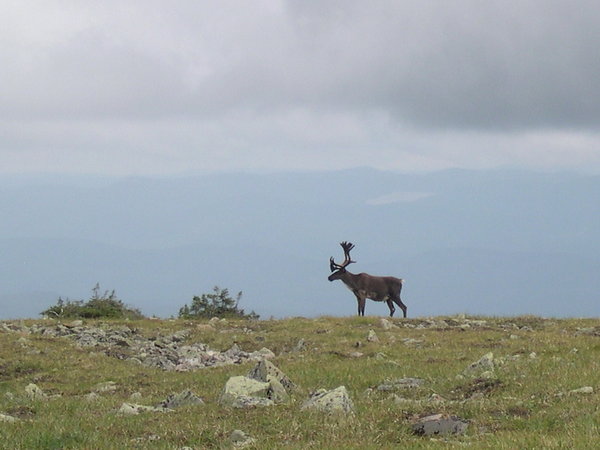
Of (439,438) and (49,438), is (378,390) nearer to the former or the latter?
(439,438)

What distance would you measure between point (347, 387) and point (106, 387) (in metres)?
6.12

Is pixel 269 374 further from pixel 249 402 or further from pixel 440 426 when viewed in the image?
pixel 440 426

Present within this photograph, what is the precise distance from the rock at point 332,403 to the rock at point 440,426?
1686mm

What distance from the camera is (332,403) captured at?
12398 millimetres

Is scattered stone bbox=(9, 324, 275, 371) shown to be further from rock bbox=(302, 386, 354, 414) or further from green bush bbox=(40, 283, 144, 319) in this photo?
rock bbox=(302, 386, 354, 414)

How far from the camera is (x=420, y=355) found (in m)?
21.2

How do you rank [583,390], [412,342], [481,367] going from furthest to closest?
[412,342] < [481,367] < [583,390]

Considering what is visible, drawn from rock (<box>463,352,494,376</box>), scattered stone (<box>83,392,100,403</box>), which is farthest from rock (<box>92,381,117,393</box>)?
rock (<box>463,352,494,376</box>)

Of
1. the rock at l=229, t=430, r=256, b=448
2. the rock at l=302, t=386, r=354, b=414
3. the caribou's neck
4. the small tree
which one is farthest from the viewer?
the small tree

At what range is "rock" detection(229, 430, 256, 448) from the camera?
1030 centimetres

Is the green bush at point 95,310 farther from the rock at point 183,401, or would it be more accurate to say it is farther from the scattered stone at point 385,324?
the rock at point 183,401

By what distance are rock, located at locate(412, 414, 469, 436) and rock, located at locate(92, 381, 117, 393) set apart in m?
9.76

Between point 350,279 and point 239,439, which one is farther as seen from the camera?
point 350,279

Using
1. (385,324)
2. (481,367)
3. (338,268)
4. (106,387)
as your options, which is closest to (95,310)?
(338,268)
